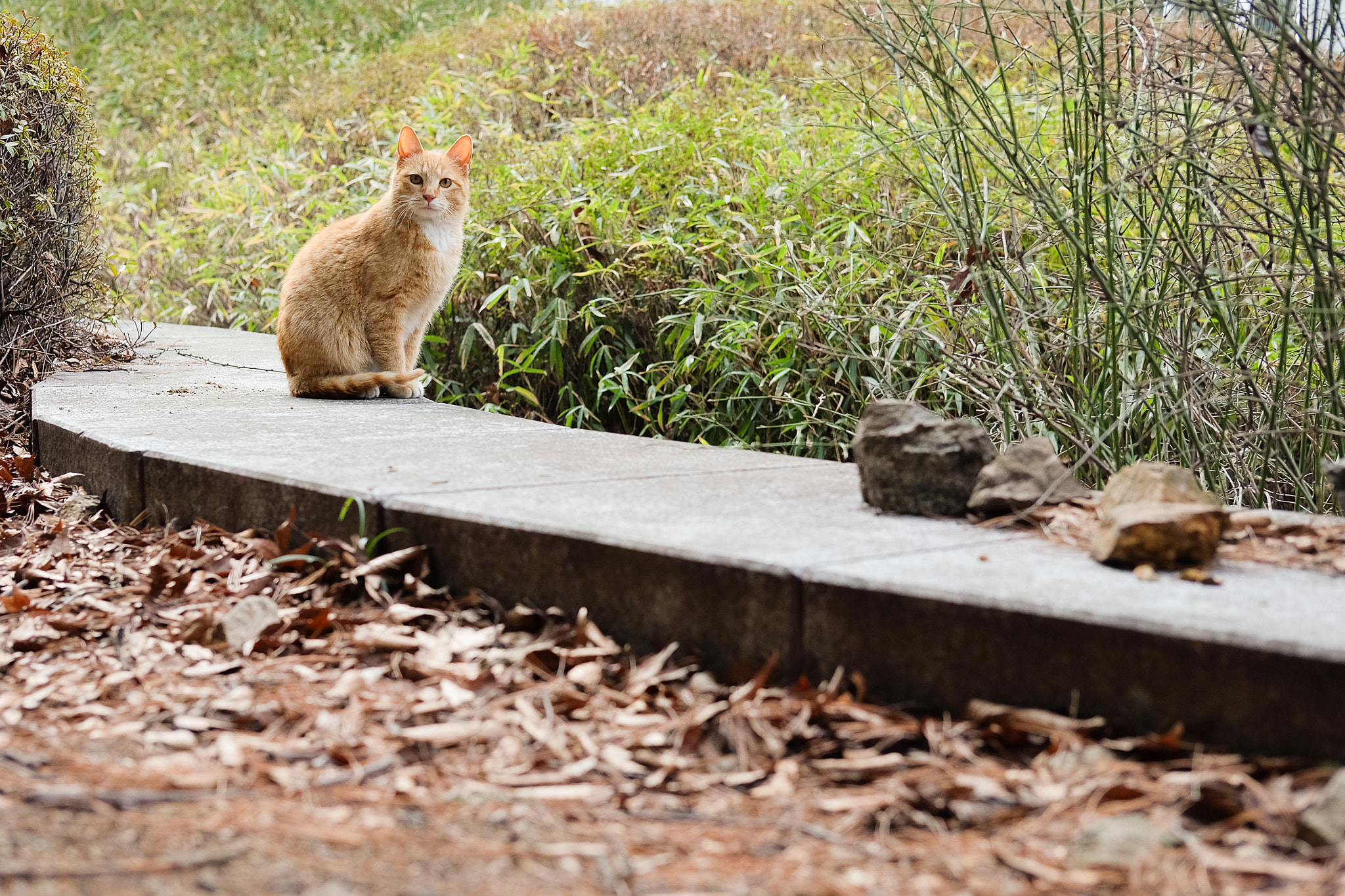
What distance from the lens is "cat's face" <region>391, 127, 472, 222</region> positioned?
146 inches

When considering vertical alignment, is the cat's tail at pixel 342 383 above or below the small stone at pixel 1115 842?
above

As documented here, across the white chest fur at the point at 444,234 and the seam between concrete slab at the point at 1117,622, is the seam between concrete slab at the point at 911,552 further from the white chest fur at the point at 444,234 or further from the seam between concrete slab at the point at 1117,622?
the white chest fur at the point at 444,234

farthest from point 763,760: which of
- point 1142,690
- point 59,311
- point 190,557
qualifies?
point 59,311

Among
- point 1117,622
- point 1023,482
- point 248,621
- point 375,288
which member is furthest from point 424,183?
point 1117,622

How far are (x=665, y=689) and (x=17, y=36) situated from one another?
12.0 feet

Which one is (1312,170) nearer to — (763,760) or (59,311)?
(763,760)

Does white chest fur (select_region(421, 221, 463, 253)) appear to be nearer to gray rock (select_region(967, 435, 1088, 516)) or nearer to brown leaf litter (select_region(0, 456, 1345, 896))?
brown leaf litter (select_region(0, 456, 1345, 896))

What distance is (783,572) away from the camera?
161 centimetres

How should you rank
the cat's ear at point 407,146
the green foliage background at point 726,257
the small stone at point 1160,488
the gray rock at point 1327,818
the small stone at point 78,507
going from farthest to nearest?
the cat's ear at point 407,146 < the small stone at point 78,507 < the green foliage background at point 726,257 < the small stone at point 1160,488 < the gray rock at point 1327,818

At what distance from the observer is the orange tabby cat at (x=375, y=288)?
3.61 metres

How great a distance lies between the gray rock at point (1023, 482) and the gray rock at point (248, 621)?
1214 millimetres

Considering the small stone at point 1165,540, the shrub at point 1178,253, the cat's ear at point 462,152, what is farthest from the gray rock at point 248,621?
the cat's ear at point 462,152

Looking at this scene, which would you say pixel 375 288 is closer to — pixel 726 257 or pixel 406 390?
pixel 406 390

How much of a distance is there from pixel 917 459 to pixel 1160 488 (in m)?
0.39
